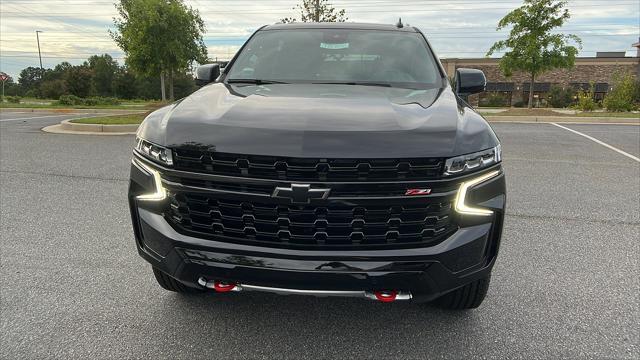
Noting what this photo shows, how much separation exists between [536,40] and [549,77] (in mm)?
32839

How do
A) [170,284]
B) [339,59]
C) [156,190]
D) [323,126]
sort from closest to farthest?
[323,126] < [156,190] < [170,284] < [339,59]

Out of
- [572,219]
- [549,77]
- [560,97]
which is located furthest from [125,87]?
[572,219]

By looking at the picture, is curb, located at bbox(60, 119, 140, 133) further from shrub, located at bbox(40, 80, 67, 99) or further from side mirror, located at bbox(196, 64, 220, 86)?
shrub, located at bbox(40, 80, 67, 99)

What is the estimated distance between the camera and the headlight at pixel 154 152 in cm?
211

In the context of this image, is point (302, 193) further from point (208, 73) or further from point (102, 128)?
point (102, 128)

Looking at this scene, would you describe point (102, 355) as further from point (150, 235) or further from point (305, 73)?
point (305, 73)

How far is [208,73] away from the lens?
12.4ft

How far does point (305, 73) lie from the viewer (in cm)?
315

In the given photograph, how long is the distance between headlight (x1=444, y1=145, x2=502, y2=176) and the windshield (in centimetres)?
96

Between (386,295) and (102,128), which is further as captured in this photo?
(102,128)

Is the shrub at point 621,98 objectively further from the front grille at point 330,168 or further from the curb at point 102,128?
the front grille at point 330,168

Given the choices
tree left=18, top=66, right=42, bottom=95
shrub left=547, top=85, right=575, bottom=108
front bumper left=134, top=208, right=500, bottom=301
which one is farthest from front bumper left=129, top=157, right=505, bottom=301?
tree left=18, top=66, right=42, bottom=95

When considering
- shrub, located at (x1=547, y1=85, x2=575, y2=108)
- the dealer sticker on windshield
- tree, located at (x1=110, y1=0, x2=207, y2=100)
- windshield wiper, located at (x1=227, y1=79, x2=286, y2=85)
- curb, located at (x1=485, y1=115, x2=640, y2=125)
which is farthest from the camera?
shrub, located at (x1=547, y1=85, x2=575, y2=108)

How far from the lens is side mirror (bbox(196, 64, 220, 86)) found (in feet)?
12.4
